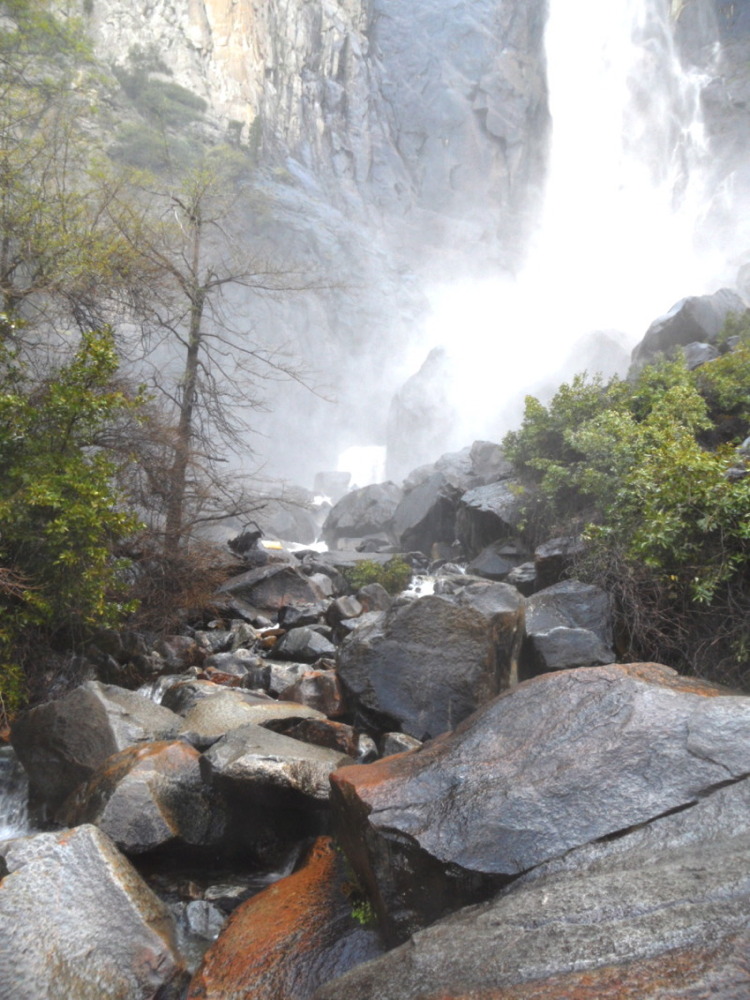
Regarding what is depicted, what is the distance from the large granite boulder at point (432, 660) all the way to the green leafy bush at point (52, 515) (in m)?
2.83

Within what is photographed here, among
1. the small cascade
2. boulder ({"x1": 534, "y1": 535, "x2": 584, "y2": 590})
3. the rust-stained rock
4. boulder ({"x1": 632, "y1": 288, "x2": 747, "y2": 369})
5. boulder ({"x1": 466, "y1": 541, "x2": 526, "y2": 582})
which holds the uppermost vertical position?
boulder ({"x1": 632, "y1": 288, "x2": 747, "y2": 369})

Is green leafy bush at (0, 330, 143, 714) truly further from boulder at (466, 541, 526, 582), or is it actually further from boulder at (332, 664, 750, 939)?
boulder at (466, 541, 526, 582)

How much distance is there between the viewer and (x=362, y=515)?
23.3 meters

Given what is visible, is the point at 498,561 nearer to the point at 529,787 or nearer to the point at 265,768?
the point at 265,768

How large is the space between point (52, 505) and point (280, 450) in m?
36.3

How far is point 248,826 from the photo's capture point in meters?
4.86

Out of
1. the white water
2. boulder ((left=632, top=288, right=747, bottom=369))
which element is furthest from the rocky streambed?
the white water

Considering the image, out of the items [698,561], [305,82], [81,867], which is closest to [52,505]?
[81,867]

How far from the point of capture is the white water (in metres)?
37.0

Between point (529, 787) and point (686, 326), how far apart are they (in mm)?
17549

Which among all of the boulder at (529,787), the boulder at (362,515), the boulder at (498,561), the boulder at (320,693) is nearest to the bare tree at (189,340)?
the boulder at (320,693)

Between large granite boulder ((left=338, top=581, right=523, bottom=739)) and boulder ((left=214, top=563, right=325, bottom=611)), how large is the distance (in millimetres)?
5351

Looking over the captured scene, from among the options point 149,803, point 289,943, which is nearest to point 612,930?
point 289,943

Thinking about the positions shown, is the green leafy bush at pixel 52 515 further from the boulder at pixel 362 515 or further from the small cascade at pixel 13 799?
the boulder at pixel 362 515
